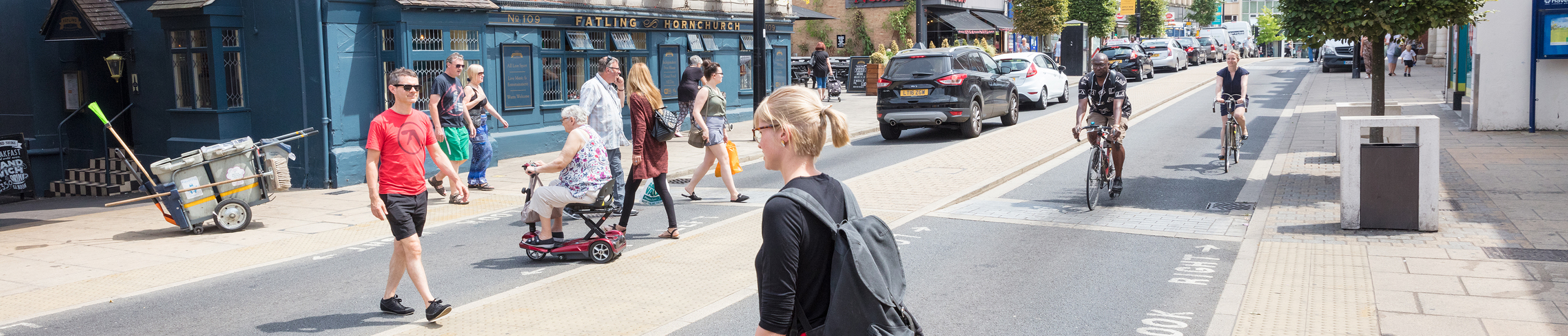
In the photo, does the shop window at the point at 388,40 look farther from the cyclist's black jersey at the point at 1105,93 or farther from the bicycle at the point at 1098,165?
the bicycle at the point at 1098,165

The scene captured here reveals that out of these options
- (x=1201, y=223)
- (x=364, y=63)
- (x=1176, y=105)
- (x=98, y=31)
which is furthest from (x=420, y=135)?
(x=1176, y=105)

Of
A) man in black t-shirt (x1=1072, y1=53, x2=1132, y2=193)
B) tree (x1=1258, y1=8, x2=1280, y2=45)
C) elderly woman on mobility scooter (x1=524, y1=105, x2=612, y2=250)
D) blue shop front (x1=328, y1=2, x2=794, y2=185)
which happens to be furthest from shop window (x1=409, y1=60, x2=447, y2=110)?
tree (x1=1258, y1=8, x2=1280, y2=45)

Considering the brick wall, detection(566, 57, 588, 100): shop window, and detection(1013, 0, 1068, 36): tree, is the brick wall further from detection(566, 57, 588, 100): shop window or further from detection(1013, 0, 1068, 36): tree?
detection(566, 57, 588, 100): shop window

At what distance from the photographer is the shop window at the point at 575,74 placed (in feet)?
53.5

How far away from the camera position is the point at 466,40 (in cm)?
1384

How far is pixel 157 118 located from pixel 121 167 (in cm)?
79

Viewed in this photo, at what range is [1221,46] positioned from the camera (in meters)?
49.9

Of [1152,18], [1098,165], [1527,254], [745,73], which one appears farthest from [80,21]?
[1152,18]

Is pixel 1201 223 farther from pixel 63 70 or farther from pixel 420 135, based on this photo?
pixel 63 70

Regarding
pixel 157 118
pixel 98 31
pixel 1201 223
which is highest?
pixel 98 31

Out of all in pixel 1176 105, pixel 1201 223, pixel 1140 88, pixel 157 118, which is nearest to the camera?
pixel 1201 223

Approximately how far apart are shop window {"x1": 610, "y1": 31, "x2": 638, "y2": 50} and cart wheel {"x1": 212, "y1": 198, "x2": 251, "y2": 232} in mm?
8105

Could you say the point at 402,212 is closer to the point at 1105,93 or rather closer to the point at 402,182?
the point at 402,182

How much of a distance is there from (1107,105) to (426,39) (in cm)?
795
